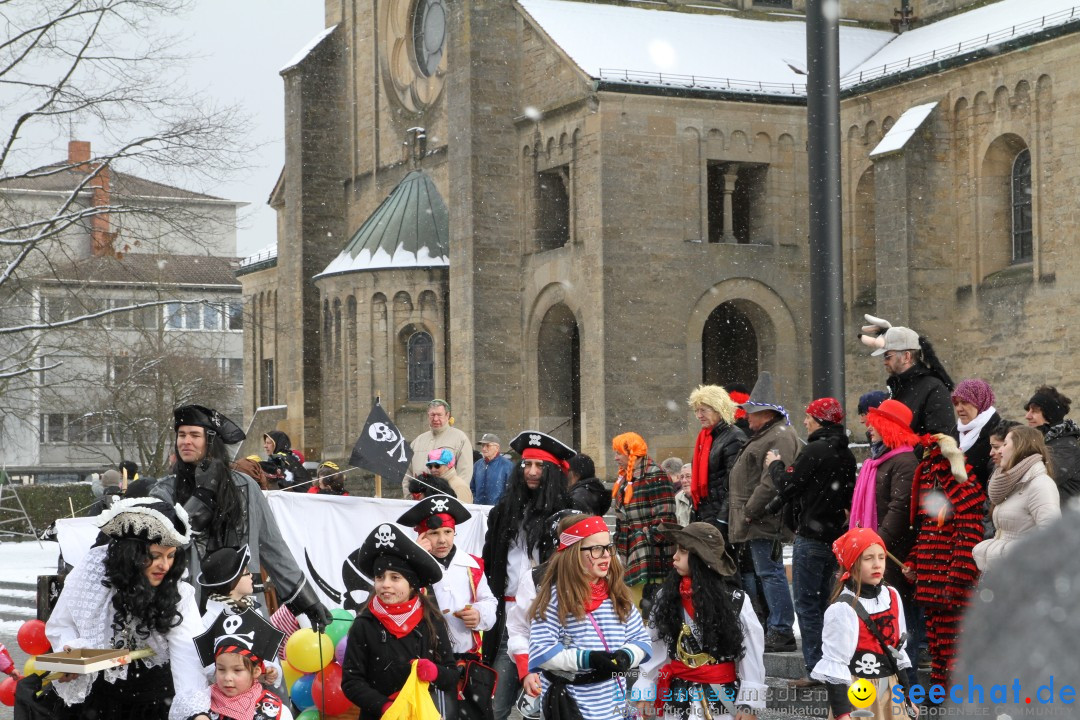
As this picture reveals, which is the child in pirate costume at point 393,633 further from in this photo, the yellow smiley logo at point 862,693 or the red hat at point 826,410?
the red hat at point 826,410

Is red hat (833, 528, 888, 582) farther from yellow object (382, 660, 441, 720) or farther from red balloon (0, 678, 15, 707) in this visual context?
red balloon (0, 678, 15, 707)

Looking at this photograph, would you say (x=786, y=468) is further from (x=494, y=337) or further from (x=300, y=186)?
Answer: (x=300, y=186)

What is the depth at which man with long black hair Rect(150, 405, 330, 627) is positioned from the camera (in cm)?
666

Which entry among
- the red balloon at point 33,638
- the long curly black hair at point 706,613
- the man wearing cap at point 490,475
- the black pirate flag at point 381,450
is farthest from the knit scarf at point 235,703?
the black pirate flag at point 381,450

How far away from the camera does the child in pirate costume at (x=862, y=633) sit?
6.64 metres

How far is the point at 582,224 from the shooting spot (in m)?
29.5

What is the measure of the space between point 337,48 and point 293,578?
114 feet

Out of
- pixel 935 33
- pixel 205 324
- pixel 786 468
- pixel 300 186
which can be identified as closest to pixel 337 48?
pixel 300 186

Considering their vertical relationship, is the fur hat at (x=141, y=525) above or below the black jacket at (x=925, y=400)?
below

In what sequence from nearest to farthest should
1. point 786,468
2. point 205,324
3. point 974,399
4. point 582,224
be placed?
point 974,399
point 786,468
point 582,224
point 205,324

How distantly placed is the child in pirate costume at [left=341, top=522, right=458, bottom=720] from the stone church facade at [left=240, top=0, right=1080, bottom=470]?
65.5 feet

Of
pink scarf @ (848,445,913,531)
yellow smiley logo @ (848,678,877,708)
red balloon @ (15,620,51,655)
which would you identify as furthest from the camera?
pink scarf @ (848,445,913,531)

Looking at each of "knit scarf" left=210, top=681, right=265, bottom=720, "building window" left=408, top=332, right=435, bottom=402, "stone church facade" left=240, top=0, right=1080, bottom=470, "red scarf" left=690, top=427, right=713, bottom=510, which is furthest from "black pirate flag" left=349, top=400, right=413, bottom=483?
"building window" left=408, top=332, right=435, bottom=402

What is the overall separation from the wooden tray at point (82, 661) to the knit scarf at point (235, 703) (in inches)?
14.2
